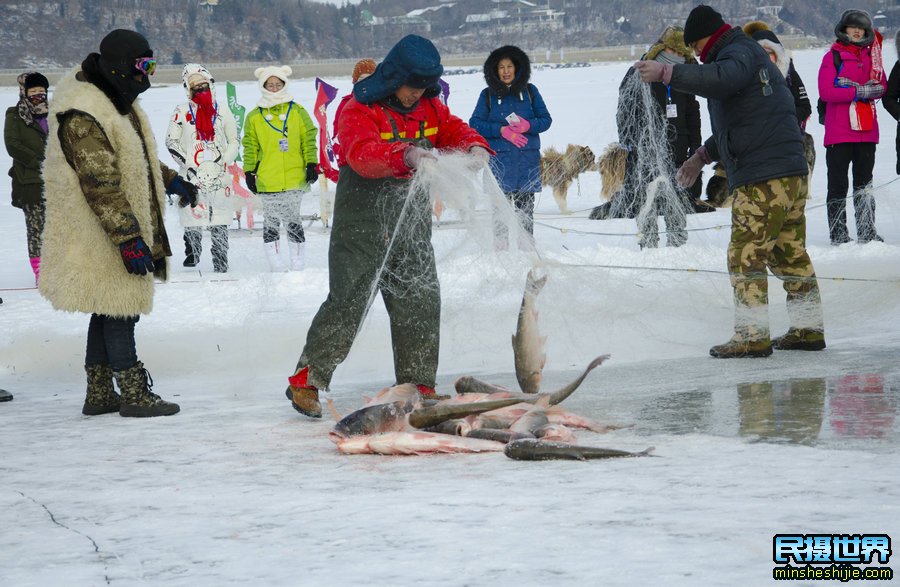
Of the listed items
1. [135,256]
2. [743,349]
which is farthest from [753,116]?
[135,256]

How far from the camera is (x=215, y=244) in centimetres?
1059

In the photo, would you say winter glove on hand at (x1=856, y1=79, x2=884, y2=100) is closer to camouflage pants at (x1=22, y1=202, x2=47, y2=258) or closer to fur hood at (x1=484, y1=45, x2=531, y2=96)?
fur hood at (x1=484, y1=45, x2=531, y2=96)

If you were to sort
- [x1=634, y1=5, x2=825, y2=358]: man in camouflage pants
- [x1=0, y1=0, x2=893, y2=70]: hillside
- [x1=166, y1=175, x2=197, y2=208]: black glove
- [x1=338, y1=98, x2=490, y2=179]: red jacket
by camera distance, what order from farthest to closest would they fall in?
[x1=0, y1=0, x2=893, y2=70]: hillside < [x1=634, y1=5, x2=825, y2=358]: man in camouflage pants < [x1=166, y1=175, x2=197, y2=208]: black glove < [x1=338, y1=98, x2=490, y2=179]: red jacket

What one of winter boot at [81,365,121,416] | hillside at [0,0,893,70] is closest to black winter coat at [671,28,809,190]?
winter boot at [81,365,121,416]

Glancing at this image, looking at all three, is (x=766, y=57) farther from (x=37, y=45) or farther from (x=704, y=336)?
(x=37, y=45)

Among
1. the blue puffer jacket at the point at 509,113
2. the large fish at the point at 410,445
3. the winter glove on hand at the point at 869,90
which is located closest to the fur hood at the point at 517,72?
the blue puffer jacket at the point at 509,113

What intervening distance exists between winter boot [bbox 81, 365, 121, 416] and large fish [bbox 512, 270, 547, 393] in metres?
2.00

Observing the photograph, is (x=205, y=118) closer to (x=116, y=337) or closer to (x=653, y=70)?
(x=116, y=337)

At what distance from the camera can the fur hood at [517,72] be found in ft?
31.8

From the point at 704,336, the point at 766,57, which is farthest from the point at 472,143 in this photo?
the point at 704,336

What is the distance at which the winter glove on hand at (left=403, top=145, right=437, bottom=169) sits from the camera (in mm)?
4859

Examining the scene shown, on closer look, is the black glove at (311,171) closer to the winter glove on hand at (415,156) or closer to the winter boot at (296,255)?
the winter boot at (296,255)

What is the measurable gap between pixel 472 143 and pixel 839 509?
2.57m

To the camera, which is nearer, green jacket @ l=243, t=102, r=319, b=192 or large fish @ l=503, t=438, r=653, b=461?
large fish @ l=503, t=438, r=653, b=461
